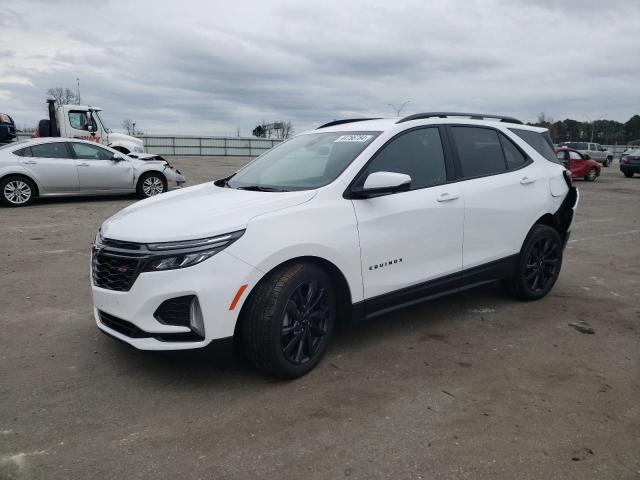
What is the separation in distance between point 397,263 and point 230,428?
1646 mm

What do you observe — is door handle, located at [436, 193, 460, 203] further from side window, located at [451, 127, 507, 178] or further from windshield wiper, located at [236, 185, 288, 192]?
windshield wiper, located at [236, 185, 288, 192]

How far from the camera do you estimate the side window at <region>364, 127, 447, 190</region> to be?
393 centimetres

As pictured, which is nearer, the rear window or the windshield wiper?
the windshield wiper

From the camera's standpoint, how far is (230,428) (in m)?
2.88

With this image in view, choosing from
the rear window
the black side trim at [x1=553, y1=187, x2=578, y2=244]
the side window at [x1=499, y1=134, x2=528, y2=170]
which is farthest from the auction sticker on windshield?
the black side trim at [x1=553, y1=187, x2=578, y2=244]

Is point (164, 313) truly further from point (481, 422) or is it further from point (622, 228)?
point (622, 228)

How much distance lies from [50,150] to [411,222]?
981 cm

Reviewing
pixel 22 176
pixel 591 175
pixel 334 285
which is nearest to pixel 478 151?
pixel 334 285

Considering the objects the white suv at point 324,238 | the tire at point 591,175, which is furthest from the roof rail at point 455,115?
the tire at point 591,175

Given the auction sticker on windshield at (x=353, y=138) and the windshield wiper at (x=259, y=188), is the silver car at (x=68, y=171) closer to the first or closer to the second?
the windshield wiper at (x=259, y=188)

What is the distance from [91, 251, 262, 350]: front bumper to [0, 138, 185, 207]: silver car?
9.25 metres

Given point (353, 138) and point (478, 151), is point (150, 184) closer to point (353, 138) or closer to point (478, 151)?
point (353, 138)

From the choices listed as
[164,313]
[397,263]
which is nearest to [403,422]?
[397,263]

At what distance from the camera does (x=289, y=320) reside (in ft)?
10.9
